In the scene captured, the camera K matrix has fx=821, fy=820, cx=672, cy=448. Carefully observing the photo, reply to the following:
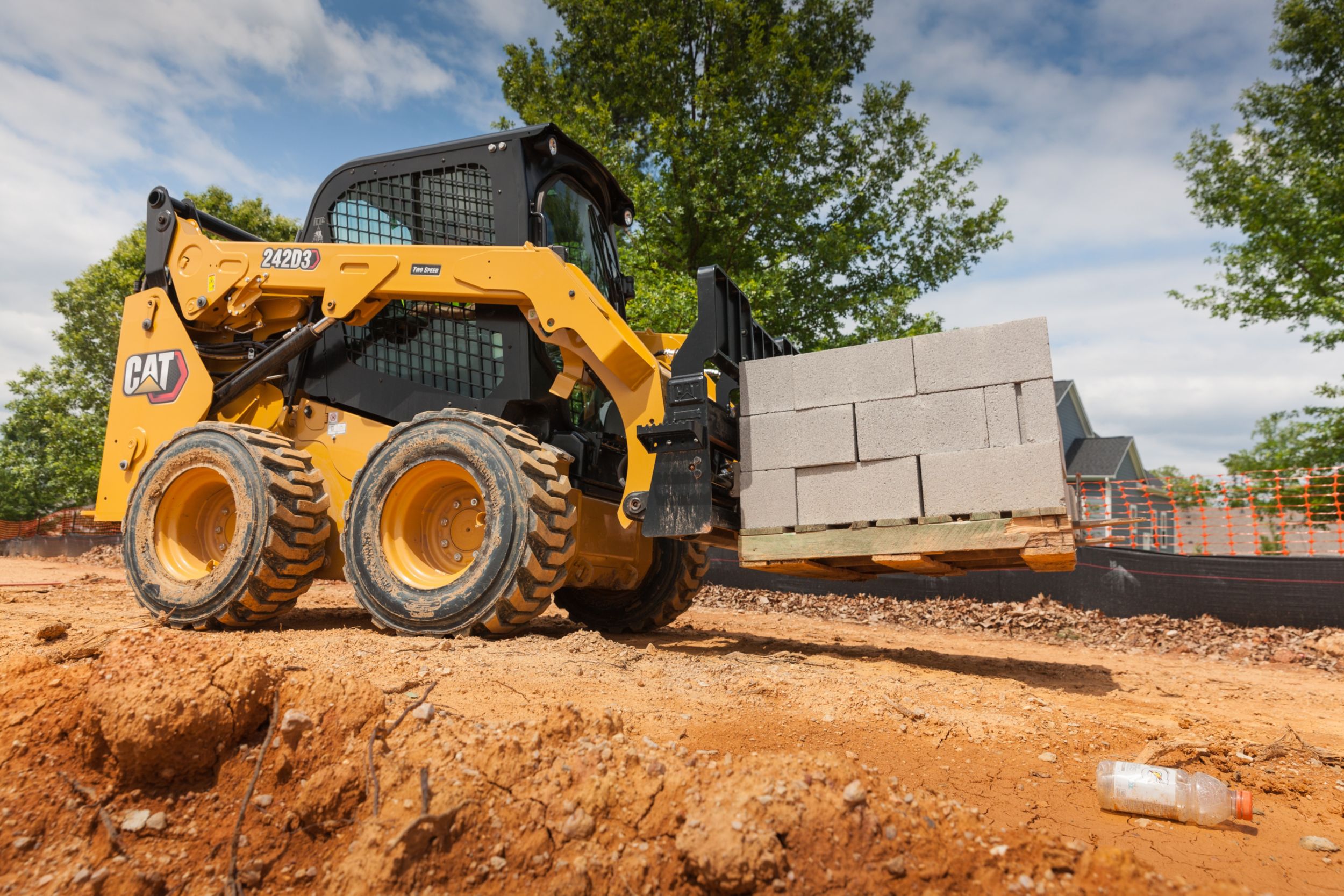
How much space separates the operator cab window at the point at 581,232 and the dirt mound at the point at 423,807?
4082mm

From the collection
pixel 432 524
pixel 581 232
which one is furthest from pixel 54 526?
pixel 581 232

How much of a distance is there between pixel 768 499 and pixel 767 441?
0.37m

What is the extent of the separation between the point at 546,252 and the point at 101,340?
25.9m

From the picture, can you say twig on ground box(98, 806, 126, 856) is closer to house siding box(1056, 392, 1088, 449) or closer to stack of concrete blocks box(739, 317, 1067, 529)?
stack of concrete blocks box(739, 317, 1067, 529)

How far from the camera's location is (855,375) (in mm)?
5117

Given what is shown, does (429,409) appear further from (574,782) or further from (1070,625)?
(1070,625)

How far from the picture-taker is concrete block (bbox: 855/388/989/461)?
15.6 feet

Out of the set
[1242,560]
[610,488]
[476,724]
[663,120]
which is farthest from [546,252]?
[663,120]

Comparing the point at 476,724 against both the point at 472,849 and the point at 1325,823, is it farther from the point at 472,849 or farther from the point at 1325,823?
the point at 1325,823

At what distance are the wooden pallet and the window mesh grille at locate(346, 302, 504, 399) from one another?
2.31 m

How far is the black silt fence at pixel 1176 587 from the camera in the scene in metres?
9.04

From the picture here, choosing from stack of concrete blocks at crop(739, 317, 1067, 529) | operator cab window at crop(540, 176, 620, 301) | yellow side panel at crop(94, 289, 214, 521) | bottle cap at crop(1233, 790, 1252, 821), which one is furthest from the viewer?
yellow side panel at crop(94, 289, 214, 521)

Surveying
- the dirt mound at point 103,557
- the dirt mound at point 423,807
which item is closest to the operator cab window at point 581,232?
the dirt mound at point 423,807

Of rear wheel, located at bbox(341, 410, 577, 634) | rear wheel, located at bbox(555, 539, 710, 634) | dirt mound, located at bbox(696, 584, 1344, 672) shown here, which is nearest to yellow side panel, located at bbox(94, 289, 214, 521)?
rear wheel, located at bbox(341, 410, 577, 634)
